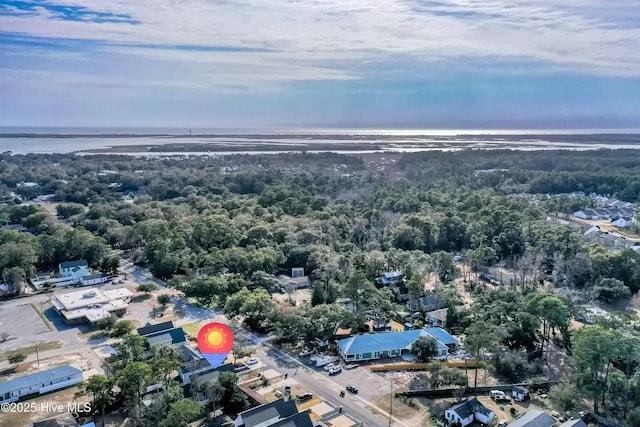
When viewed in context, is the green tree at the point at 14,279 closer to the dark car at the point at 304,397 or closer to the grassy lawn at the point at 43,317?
the grassy lawn at the point at 43,317

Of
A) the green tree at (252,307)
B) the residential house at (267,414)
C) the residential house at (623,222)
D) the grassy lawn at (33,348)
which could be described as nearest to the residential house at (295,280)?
the green tree at (252,307)

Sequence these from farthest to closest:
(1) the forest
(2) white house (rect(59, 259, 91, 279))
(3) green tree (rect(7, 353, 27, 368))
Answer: (2) white house (rect(59, 259, 91, 279)), (1) the forest, (3) green tree (rect(7, 353, 27, 368))

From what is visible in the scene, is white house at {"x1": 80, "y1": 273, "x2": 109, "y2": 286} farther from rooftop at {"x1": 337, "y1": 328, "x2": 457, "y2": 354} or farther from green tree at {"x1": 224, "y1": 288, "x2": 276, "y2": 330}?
rooftop at {"x1": 337, "y1": 328, "x2": 457, "y2": 354}

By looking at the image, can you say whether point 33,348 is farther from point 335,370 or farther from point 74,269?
point 335,370

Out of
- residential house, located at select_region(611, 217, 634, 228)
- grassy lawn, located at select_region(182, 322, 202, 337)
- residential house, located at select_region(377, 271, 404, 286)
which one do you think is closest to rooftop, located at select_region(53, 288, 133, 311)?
grassy lawn, located at select_region(182, 322, 202, 337)

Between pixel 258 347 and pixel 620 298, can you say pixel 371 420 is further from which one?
pixel 620 298

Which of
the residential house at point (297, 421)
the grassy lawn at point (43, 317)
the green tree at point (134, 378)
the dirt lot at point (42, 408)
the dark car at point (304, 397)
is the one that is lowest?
the grassy lawn at point (43, 317)

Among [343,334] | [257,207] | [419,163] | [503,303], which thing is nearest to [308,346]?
[343,334]
